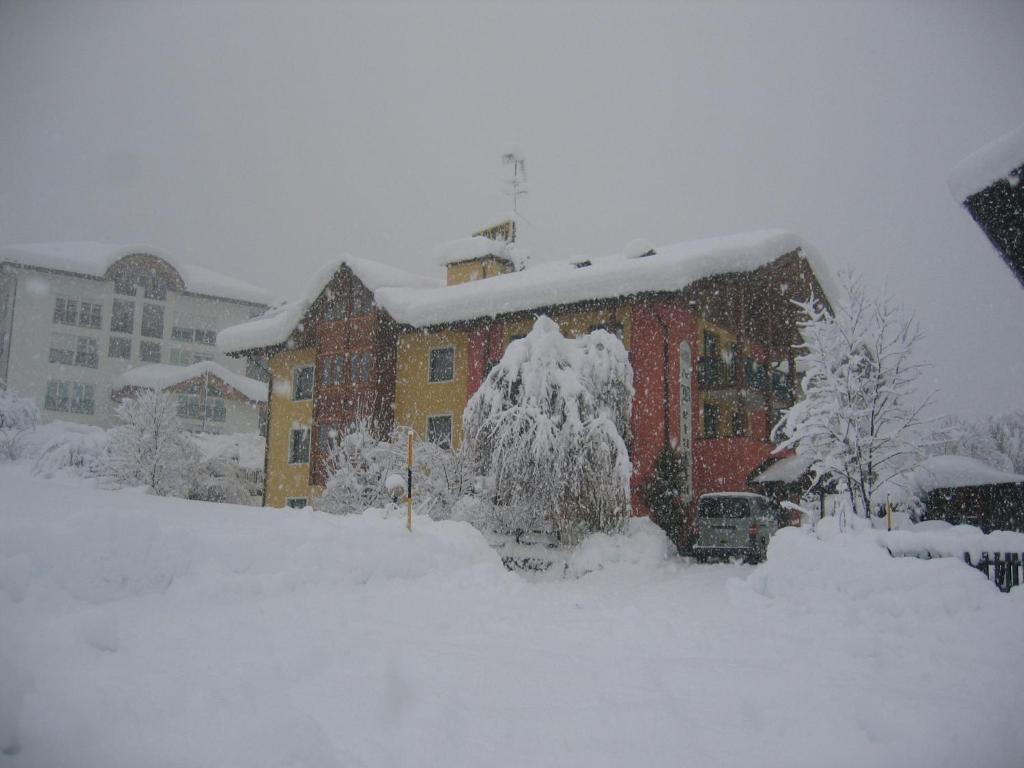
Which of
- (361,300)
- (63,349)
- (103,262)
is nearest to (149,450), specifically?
(361,300)

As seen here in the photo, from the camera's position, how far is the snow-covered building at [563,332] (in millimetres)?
20625

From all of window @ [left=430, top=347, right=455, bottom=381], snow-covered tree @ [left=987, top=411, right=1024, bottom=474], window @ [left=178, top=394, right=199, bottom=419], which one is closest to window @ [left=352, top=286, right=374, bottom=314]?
window @ [left=430, top=347, right=455, bottom=381]

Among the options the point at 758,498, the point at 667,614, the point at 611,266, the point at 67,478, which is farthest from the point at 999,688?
the point at 67,478

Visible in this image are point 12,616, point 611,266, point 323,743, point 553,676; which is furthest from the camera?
point 611,266

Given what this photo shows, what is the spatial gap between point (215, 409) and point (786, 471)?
39.8 m

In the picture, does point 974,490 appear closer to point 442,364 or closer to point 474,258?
point 442,364

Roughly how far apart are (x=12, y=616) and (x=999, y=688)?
6.11 m

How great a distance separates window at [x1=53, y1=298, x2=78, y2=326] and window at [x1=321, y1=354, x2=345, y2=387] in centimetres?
2947

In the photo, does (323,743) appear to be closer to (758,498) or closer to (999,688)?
(999,688)

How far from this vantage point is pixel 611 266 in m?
21.2

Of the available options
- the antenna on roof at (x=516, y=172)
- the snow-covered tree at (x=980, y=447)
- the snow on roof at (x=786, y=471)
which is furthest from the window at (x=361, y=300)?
the snow-covered tree at (x=980, y=447)

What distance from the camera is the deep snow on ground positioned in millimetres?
3365

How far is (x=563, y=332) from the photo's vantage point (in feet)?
74.7

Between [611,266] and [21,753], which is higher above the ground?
[611,266]
